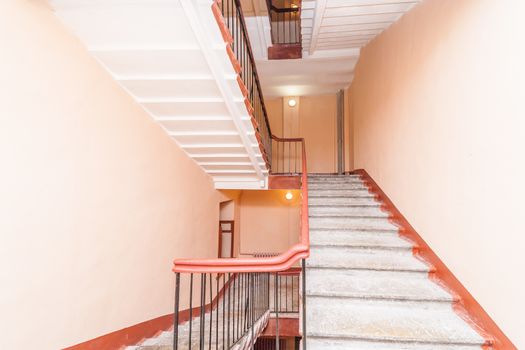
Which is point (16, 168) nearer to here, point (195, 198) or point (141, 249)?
point (141, 249)

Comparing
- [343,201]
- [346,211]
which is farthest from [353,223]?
[343,201]

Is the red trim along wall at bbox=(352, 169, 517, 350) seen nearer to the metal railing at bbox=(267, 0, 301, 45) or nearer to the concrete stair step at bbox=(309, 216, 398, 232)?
the concrete stair step at bbox=(309, 216, 398, 232)

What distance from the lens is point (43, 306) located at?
1.81 meters

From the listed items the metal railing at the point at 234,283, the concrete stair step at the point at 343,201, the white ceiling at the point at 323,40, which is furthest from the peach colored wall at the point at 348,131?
the concrete stair step at the point at 343,201

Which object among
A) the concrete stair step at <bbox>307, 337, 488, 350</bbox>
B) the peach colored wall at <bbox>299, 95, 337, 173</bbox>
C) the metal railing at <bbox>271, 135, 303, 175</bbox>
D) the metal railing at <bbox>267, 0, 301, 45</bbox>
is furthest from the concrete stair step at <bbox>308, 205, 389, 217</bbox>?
the metal railing at <bbox>267, 0, 301, 45</bbox>

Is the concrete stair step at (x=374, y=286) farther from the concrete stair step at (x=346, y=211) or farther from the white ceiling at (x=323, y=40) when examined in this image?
the white ceiling at (x=323, y=40)

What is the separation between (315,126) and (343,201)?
3605mm

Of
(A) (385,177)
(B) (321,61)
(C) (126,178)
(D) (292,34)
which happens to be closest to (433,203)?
(A) (385,177)

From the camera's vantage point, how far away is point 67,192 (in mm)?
2027

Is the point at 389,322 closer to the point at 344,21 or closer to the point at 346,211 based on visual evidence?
the point at 346,211

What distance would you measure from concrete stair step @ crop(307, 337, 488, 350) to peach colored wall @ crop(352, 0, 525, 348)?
0.38m

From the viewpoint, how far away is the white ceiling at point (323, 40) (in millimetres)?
3756

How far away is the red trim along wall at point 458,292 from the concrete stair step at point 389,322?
0.07 metres

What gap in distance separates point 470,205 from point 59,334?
3.15 meters
